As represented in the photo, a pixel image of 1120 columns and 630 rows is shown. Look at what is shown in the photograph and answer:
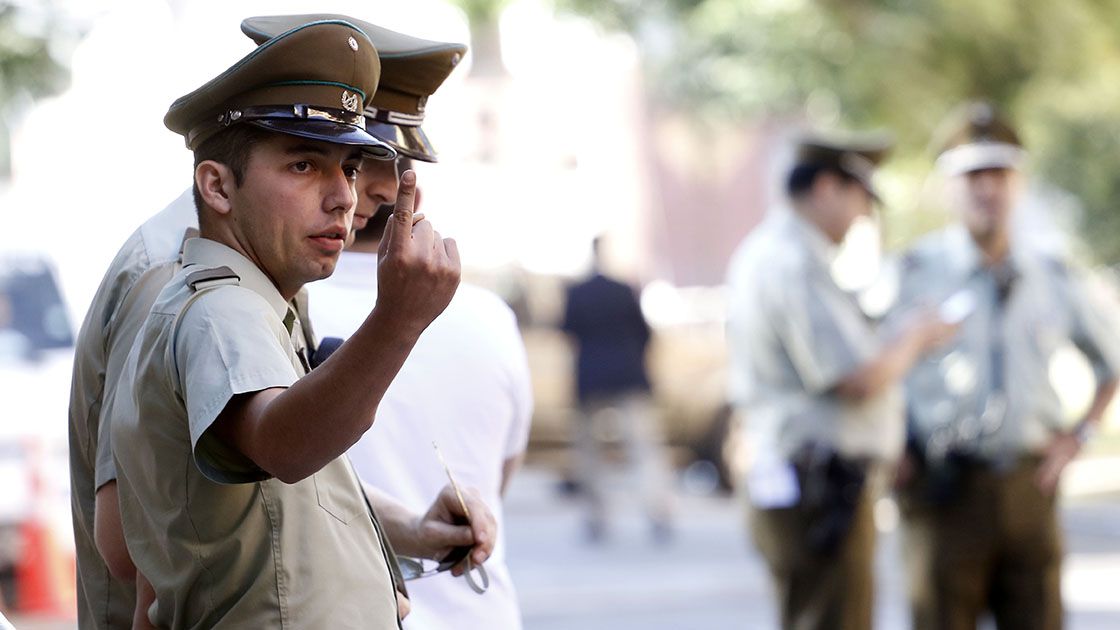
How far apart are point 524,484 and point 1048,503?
38.0 ft

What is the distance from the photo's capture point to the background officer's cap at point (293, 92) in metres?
2.33

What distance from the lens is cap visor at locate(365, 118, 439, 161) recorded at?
3.08 meters

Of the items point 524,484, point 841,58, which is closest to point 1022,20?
point 841,58

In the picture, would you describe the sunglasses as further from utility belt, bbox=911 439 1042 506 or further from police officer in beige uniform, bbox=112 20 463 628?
utility belt, bbox=911 439 1042 506

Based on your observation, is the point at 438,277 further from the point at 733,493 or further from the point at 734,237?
the point at 734,237

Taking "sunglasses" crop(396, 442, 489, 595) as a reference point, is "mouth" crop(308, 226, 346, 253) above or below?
above

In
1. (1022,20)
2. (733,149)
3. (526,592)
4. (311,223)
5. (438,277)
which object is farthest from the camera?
(733,149)

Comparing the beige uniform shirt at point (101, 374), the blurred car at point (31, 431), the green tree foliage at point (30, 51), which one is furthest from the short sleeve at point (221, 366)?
the green tree foliage at point (30, 51)

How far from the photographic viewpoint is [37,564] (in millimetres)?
7570

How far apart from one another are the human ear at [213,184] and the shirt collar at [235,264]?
0.05 meters

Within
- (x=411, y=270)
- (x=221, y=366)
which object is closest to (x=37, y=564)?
(x=221, y=366)

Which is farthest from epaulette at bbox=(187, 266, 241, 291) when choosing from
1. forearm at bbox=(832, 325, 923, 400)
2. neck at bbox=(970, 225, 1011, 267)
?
neck at bbox=(970, 225, 1011, 267)

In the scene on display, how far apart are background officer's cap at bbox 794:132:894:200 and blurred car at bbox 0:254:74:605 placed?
11.4ft

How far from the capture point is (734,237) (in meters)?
43.9
